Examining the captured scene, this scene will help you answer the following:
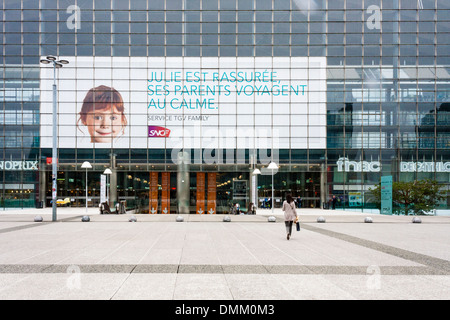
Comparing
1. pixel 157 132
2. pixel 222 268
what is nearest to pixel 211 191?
pixel 157 132

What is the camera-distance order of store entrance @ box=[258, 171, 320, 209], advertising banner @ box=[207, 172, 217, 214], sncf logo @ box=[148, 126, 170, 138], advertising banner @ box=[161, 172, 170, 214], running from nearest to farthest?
1. sncf logo @ box=[148, 126, 170, 138]
2. advertising banner @ box=[161, 172, 170, 214]
3. advertising banner @ box=[207, 172, 217, 214]
4. store entrance @ box=[258, 171, 320, 209]

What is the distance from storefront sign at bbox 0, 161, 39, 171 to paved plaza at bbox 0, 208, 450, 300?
99.9ft

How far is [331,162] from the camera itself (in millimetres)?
44906

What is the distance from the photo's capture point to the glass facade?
145ft

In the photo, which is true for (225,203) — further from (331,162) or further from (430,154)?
(430,154)

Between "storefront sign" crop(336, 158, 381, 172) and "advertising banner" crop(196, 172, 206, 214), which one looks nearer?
"advertising banner" crop(196, 172, 206, 214)

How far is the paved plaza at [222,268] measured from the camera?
7.50 metres

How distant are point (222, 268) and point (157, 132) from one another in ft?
116

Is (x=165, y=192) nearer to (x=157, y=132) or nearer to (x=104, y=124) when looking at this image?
(x=157, y=132)

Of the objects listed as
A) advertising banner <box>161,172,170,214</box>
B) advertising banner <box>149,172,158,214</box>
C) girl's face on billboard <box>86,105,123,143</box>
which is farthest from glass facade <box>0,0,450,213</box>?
girl's face on billboard <box>86,105,123,143</box>

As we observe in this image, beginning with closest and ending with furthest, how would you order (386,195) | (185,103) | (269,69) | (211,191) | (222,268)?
(222,268) < (386,195) < (185,103) < (269,69) < (211,191)

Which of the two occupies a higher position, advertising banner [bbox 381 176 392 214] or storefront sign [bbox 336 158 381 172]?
Result: storefront sign [bbox 336 158 381 172]

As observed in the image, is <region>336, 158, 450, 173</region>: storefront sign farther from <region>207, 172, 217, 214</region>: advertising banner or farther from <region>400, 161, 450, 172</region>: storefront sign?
<region>207, 172, 217, 214</region>: advertising banner

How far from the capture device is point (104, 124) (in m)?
44.3
